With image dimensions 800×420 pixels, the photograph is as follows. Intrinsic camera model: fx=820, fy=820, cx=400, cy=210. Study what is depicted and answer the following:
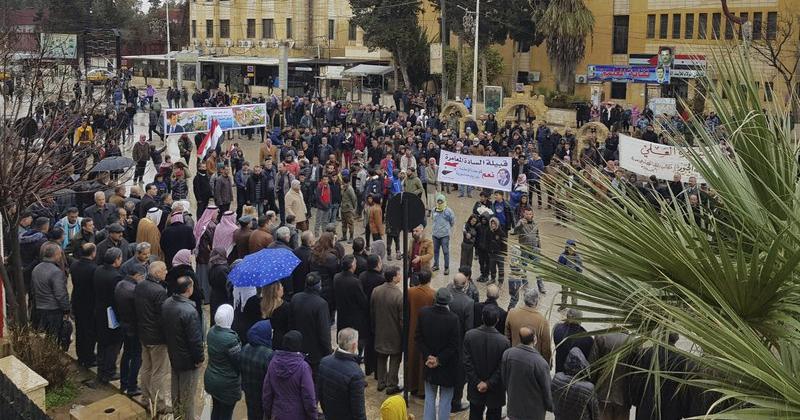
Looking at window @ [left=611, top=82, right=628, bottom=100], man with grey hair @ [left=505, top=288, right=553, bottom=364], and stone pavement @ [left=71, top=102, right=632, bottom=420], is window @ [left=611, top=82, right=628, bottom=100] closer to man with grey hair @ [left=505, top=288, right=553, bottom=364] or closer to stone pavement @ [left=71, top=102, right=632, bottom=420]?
stone pavement @ [left=71, top=102, right=632, bottom=420]

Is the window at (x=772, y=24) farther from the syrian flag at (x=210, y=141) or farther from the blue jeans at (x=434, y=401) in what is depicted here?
the blue jeans at (x=434, y=401)

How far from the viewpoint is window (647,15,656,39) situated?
1721 inches

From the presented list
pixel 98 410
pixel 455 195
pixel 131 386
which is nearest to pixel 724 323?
pixel 98 410

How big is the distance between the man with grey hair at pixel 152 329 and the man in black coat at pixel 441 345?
2.63 metres

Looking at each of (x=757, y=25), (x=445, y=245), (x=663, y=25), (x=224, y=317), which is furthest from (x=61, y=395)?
(x=663, y=25)

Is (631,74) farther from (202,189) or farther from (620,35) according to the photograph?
(202,189)

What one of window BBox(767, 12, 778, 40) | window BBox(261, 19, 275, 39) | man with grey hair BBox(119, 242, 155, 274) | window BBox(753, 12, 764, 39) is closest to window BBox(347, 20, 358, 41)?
window BBox(261, 19, 275, 39)

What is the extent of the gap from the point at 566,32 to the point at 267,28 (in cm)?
2903

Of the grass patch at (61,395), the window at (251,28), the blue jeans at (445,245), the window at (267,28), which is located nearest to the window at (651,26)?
the window at (267,28)

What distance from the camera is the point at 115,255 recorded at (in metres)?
9.13

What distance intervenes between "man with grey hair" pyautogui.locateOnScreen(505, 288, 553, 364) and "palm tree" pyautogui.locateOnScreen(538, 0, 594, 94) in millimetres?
31917

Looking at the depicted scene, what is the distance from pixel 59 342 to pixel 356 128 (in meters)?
16.6

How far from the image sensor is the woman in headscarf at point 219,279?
10125 millimetres

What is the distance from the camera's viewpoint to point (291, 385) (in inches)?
268
